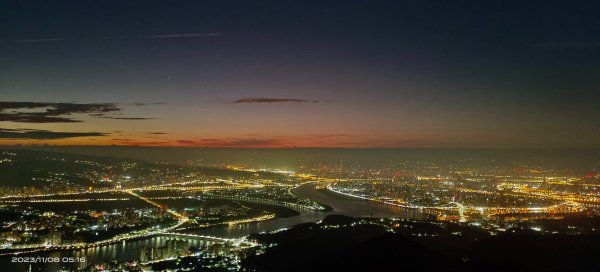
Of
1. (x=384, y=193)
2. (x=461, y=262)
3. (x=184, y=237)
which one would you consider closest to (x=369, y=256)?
(x=461, y=262)

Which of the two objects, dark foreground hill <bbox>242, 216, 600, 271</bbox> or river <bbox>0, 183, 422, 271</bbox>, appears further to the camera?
river <bbox>0, 183, 422, 271</bbox>

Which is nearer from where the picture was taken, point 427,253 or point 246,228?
point 427,253

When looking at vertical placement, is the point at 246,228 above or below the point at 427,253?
below

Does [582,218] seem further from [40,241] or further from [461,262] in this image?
[40,241]

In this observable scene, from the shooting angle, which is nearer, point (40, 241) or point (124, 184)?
point (40, 241)

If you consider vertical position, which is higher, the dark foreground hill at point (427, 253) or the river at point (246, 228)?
the dark foreground hill at point (427, 253)

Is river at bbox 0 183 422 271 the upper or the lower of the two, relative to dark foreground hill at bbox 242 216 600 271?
lower

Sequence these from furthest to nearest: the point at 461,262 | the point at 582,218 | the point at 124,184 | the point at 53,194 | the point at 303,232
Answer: the point at 124,184
the point at 53,194
the point at 582,218
the point at 303,232
the point at 461,262

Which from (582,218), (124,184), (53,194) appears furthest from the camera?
(124,184)

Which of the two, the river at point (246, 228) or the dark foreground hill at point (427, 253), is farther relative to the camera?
the river at point (246, 228)

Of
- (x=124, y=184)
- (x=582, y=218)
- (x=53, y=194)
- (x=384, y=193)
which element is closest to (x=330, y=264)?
(x=582, y=218)
